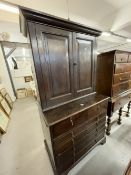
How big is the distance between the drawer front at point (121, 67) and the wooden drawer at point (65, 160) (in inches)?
58.7

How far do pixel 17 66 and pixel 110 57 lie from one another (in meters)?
5.00

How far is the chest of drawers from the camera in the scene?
1069 millimetres

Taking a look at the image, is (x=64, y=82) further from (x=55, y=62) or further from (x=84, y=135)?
(x=84, y=135)

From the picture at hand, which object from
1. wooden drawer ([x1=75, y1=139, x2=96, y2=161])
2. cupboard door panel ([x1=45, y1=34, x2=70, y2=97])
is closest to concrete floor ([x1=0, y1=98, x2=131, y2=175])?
wooden drawer ([x1=75, y1=139, x2=96, y2=161])

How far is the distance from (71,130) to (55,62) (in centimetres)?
89

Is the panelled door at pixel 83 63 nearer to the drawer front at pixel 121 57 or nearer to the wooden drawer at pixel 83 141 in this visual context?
the drawer front at pixel 121 57

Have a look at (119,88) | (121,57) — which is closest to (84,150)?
(119,88)

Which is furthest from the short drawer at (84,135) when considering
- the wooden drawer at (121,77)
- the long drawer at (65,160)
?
the wooden drawer at (121,77)

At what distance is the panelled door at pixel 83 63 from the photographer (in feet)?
4.44

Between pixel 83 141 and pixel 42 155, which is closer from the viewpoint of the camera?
pixel 83 141

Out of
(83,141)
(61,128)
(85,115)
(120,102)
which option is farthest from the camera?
(120,102)

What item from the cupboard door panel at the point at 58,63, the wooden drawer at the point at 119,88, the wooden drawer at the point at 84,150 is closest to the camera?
the cupboard door panel at the point at 58,63

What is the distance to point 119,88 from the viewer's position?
6.22ft

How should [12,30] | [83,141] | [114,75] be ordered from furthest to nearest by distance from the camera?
[12,30] → [114,75] → [83,141]
